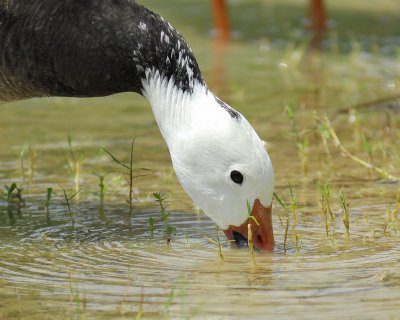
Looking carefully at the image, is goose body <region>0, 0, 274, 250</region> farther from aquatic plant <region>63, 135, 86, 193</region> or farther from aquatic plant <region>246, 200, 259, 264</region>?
aquatic plant <region>63, 135, 86, 193</region>

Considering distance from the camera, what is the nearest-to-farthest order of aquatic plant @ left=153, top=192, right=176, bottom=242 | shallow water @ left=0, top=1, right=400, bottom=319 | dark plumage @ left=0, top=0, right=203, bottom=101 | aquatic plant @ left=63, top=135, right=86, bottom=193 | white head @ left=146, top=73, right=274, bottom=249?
shallow water @ left=0, top=1, right=400, bottom=319 < white head @ left=146, top=73, right=274, bottom=249 < dark plumage @ left=0, top=0, right=203, bottom=101 < aquatic plant @ left=153, top=192, right=176, bottom=242 < aquatic plant @ left=63, top=135, right=86, bottom=193

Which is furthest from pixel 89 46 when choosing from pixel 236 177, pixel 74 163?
pixel 74 163

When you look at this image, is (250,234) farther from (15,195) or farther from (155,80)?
(15,195)

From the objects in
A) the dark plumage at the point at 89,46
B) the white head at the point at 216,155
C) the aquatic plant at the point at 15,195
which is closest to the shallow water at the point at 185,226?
the aquatic plant at the point at 15,195

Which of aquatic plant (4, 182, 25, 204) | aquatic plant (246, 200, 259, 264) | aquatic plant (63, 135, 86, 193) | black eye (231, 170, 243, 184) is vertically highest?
aquatic plant (63, 135, 86, 193)

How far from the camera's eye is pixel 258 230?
18.9ft

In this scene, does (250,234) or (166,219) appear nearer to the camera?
(250,234)

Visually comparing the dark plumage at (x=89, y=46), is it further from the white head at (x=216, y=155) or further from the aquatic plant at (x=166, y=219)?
the aquatic plant at (x=166, y=219)

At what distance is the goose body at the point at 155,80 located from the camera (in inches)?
224

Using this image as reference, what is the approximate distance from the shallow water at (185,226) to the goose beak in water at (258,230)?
0.07 meters

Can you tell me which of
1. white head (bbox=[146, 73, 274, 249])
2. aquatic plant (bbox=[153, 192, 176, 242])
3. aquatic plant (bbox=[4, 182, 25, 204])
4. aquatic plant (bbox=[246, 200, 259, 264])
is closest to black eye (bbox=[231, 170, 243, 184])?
white head (bbox=[146, 73, 274, 249])

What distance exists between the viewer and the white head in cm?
562

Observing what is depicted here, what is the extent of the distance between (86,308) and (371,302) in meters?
1.18

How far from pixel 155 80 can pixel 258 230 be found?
94 cm
